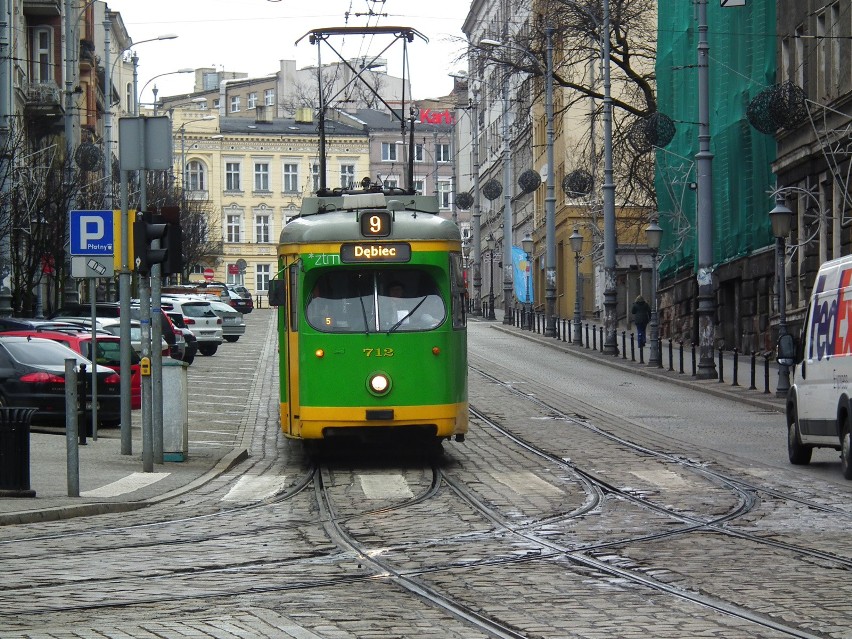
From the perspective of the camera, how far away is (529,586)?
31.4 feet

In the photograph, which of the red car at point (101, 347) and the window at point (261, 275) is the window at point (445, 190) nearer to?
the window at point (261, 275)

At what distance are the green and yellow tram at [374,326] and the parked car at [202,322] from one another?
27052mm

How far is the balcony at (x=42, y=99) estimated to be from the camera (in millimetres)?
52219

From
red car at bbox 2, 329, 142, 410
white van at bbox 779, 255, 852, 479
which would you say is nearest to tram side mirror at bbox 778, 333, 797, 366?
white van at bbox 779, 255, 852, 479

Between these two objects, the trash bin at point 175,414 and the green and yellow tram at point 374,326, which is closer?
the green and yellow tram at point 374,326

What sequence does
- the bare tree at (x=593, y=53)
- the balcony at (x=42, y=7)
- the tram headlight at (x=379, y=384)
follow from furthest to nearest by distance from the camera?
the balcony at (x=42, y=7) < the bare tree at (x=593, y=53) < the tram headlight at (x=379, y=384)

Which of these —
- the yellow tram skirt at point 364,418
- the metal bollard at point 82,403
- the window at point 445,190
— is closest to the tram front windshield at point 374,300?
the yellow tram skirt at point 364,418

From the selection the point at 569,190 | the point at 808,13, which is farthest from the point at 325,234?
the point at 569,190

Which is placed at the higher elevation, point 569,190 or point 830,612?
point 569,190

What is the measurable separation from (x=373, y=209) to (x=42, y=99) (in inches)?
1452

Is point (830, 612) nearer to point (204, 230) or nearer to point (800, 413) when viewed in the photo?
point (800, 413)

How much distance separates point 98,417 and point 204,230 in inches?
2479

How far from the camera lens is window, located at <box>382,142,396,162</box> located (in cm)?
11900

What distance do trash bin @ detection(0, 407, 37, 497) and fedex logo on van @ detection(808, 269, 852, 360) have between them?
27.8 ft
